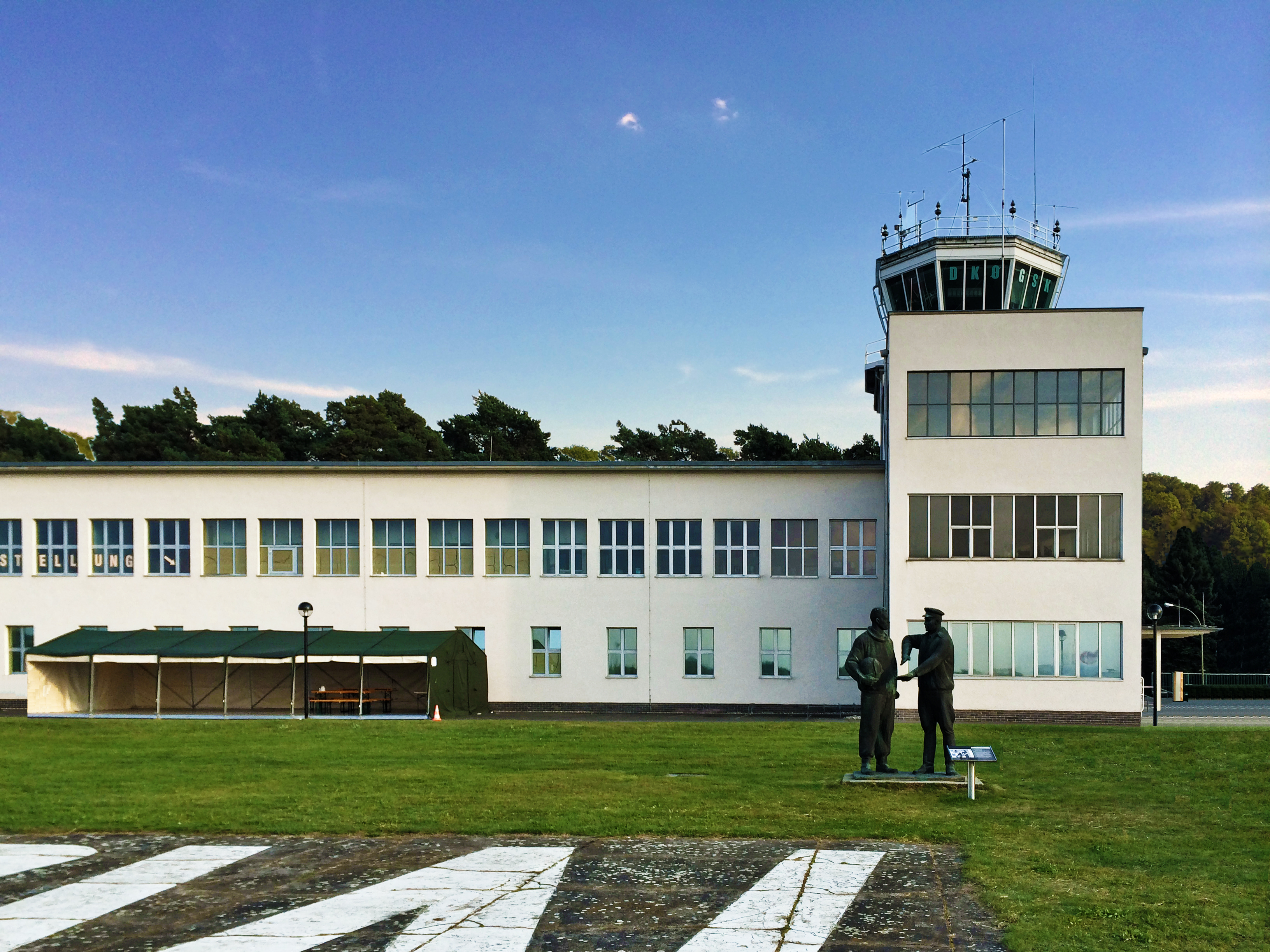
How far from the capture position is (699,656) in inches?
1487

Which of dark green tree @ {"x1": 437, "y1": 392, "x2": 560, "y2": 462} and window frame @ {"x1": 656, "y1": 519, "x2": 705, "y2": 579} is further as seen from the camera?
dark green tree @ {"x1": 437, "y1": 392, "x2": 560, "y2": 462}

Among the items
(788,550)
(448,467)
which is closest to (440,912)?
(788,550)

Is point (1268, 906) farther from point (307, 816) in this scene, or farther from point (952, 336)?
point (952, 336)

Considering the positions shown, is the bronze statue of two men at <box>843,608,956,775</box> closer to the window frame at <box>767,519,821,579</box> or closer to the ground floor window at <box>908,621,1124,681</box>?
the ground floor window at <box>908,621,1124,681</box>

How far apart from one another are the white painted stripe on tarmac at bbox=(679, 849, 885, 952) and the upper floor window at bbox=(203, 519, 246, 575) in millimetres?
31068

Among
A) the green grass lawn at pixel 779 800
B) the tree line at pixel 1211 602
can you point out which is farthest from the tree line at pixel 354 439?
the green grass lawn at pixel 779 800

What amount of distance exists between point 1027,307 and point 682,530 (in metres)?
15.7

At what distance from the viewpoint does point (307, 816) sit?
13.9 meters

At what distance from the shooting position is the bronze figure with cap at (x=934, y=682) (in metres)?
16.0

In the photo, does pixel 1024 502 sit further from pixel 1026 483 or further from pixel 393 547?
pixel 393 547

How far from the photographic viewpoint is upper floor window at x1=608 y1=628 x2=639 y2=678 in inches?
1492

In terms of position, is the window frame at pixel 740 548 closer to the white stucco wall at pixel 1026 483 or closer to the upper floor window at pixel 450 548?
the white stucco wall at pixel 1026 483

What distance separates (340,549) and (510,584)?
20.3 ft

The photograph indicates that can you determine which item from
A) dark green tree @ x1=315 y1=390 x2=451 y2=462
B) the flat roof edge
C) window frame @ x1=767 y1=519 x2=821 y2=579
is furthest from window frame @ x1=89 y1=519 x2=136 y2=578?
dark green tree @ x1=315 y1=390 x2=451 y2=462
